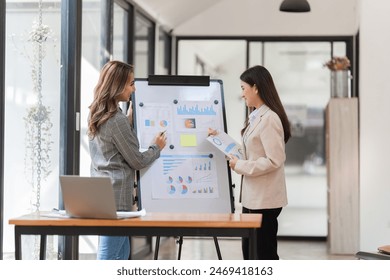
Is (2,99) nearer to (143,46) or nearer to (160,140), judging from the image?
(160,140)

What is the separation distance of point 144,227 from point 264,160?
43.7 inches

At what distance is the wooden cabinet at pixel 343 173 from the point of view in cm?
902

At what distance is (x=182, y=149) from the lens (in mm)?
5223

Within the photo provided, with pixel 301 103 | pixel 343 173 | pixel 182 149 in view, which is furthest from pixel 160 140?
pixel 301 103

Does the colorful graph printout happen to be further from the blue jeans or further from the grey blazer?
the blue jeans

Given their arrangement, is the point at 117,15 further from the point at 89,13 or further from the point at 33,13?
the point at 33,13

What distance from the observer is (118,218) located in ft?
12.9

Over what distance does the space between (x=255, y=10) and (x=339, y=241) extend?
3.00 m

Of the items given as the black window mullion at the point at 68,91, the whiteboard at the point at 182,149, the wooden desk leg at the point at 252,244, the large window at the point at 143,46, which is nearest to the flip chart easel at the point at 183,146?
the whiteboard at the point at 182,149

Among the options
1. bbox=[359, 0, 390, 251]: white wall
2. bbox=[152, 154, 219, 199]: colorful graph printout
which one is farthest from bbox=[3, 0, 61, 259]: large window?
bbox=[359, 0, 390, 251]: white wall

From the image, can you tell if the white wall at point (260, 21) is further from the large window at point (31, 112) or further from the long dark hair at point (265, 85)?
the long dark hair at point (265, 85)

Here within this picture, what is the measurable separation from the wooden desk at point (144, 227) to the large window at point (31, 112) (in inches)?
41.8
